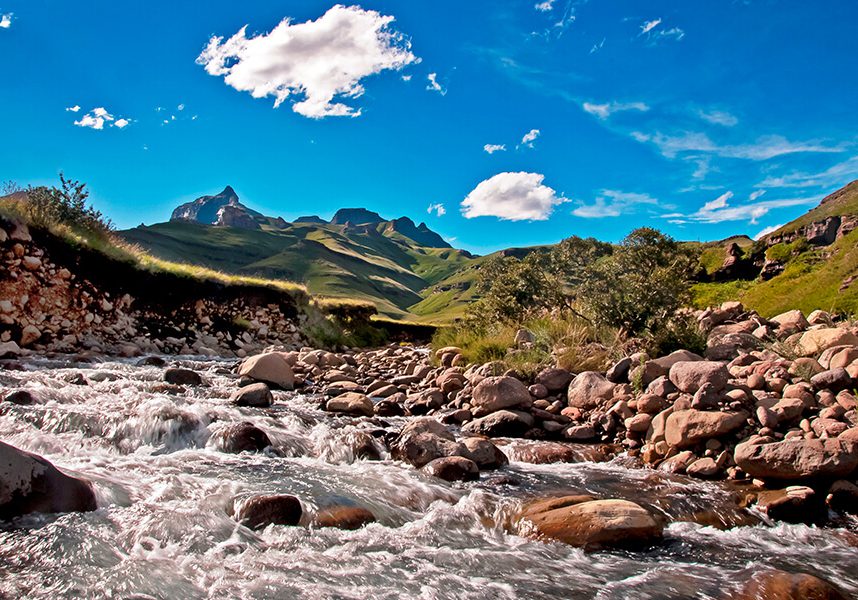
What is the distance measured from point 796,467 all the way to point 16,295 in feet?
50.8

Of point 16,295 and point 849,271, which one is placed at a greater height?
point 849,271

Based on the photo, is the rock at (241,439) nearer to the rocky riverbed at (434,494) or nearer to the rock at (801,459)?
the rocky riverbed at (434,494)

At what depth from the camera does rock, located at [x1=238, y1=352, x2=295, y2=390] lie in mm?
12000

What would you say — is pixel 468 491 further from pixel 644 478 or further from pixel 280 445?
pixel 280 445

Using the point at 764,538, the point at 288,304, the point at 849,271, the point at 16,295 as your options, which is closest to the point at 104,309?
the point at 16,295

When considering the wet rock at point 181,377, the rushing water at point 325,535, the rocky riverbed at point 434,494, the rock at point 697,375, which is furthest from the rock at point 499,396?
the wet rock at point 181,377

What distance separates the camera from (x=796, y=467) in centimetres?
544

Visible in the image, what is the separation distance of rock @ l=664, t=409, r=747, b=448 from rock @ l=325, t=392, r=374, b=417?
538 cm

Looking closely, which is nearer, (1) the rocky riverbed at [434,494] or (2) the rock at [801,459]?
(1) the rocky riverbed at [434,494]

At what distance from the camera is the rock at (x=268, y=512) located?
14.8 feet

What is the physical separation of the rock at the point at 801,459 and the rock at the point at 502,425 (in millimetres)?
3408

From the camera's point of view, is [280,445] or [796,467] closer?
[796,467]

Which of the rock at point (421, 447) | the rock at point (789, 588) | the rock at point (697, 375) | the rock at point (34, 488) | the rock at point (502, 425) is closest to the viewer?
the rock at point (789, 588)

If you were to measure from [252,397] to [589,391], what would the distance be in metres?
6.43
